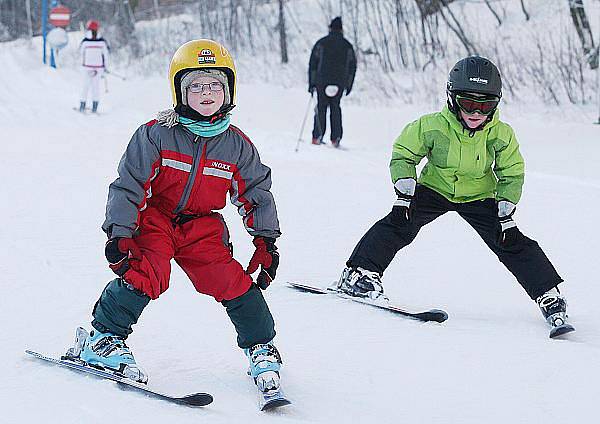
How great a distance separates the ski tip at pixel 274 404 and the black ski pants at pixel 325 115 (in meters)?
8.56

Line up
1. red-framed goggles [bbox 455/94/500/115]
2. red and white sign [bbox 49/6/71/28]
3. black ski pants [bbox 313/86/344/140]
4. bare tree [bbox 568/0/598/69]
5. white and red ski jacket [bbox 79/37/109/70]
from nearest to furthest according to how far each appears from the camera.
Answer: red-framed goggles [bbox 455/94/500/115], black ski pants [bbox 313/86/344/140], bare tree [bbox 568/0/598/69], white and red ski jacket [bbox 79/37/109/70], red and white sign [bbox 49/6/71/28]

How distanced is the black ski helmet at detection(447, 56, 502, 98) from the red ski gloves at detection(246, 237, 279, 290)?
4.65ft

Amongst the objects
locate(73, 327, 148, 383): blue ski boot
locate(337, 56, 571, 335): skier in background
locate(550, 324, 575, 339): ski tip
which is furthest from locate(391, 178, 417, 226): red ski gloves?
locate(73, 327, 148, 383): blue ski boot

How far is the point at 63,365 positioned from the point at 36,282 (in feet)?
5.17

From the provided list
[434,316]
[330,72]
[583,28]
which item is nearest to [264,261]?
[434,316]

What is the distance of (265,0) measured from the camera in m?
25.7

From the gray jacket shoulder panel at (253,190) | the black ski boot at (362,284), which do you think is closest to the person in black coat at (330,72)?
the black ski boot at (362,284)

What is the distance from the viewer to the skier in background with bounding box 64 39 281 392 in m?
3.35

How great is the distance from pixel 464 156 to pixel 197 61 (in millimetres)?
1681

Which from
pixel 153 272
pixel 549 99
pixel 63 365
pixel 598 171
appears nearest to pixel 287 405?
pixel 153 272

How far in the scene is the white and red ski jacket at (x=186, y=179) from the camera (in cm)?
332

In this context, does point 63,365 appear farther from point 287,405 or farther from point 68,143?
point 68,143

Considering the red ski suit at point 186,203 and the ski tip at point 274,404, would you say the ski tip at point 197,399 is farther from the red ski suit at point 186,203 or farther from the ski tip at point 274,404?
the red ski suit at point 186,203

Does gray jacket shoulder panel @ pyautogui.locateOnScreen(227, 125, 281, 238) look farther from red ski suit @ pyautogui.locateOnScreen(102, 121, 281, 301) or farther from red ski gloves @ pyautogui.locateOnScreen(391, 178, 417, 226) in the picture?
red ski gloves @ pyautogui.locateOnScreen(391, 178, 417, 226)
